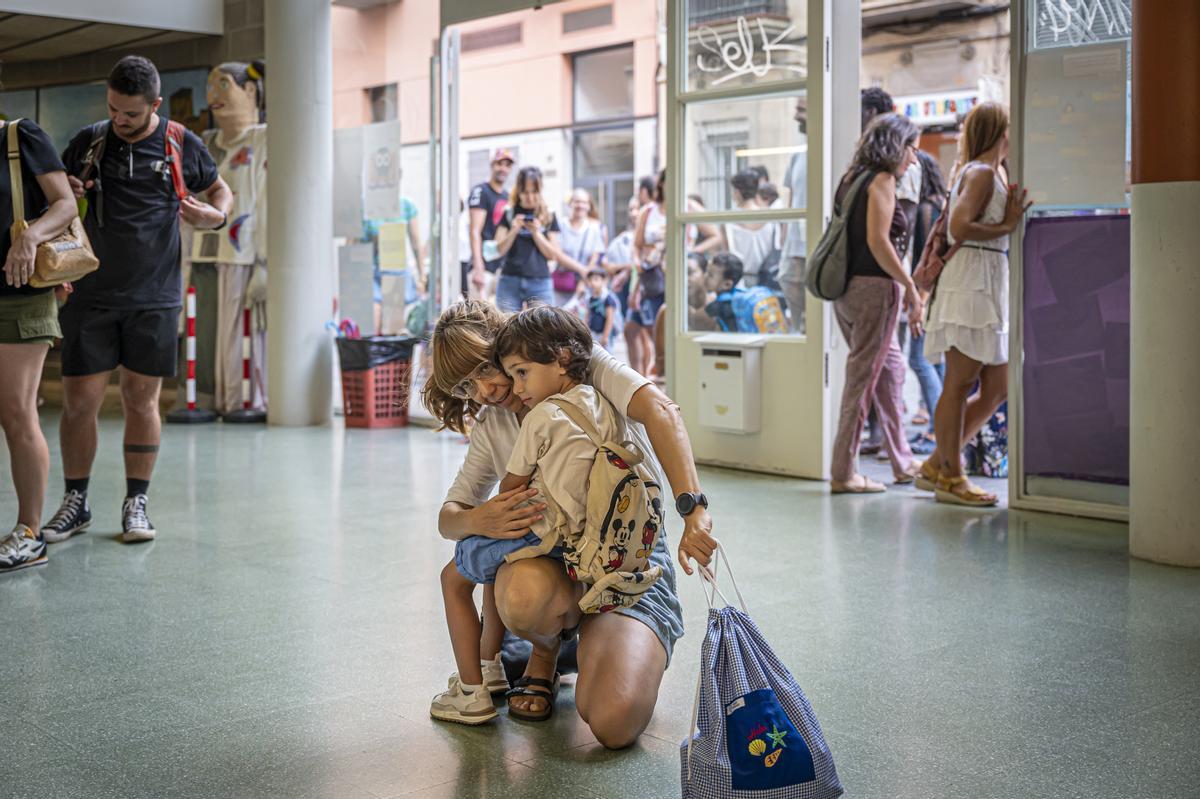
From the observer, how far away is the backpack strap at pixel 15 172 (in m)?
4.50

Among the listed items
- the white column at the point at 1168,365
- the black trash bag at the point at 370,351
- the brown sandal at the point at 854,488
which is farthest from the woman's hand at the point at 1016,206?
the black trash bag at the point at 370,351

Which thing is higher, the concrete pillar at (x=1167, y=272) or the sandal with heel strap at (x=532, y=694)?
the concrete pillar at (x=1167, y=272)

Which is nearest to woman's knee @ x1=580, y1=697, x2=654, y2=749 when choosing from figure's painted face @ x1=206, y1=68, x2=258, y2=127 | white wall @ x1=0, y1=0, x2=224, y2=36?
figure's painted face @ x1=206, y1=68, x2=258, y2=127

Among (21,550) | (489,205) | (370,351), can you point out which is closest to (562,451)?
(21,550)

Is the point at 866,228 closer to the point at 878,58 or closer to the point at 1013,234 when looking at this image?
the point at 1013,234

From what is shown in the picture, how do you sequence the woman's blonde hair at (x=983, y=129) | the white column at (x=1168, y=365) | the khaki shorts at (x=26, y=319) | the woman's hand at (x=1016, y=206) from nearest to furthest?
the khaki shorts at (x=26, y=319)
the white column at (x=1168, y=365)
the woman's hand at (x=1016, y=206)
the woman's blonde hair at (x=983, y=129)

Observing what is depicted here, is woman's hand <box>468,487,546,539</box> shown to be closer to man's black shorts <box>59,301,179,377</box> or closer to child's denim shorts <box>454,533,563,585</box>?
child's denim shorts <box>454,533,563,585</box>

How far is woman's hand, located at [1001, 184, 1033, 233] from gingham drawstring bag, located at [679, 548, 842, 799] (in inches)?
143

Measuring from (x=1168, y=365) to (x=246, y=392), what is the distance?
666cm

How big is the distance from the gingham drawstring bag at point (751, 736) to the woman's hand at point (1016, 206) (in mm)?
3637

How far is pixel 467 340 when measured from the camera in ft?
9.98

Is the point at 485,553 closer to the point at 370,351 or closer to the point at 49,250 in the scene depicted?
the point at 49,250

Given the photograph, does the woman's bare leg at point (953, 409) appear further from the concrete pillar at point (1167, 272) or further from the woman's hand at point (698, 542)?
the woman's hand at point (698, 542)

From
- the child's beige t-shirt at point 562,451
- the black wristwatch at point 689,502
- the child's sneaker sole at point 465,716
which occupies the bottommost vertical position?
the child's sneaker sole at point 465,716
